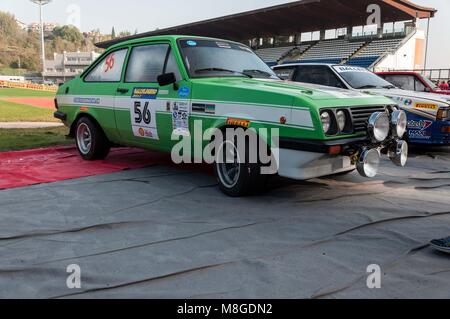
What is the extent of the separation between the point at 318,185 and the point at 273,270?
2.39 m

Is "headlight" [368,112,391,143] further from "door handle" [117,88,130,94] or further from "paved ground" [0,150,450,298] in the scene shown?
"door handle" [117,88,130,94]

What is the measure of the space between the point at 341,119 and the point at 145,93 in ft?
7.98

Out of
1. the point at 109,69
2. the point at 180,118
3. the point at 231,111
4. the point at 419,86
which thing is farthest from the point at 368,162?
the point at 419,86

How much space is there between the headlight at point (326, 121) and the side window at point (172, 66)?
1.79m

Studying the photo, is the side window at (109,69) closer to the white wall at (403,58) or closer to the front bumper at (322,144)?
the front bumper at (322,144)

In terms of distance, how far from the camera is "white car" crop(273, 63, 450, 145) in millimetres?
7156

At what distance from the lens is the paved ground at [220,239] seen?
2611 mm

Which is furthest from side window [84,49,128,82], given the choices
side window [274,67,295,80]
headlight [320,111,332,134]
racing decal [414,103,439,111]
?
racing decal [414,103,439,111]

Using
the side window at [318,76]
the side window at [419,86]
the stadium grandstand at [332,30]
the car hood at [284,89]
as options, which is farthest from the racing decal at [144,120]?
the stadium grandstand at [332,30]

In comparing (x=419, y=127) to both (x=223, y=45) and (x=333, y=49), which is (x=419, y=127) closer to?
(x=223, y=45)

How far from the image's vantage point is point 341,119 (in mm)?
4094

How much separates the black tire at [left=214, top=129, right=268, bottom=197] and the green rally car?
1 centimetres

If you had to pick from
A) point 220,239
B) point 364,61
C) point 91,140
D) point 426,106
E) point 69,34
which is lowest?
point 220,239
